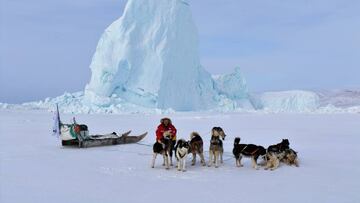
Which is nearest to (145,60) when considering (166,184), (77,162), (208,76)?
(208,76)

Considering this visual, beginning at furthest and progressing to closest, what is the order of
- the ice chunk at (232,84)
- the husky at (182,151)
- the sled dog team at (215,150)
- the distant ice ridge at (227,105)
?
the ice chunk at (232,84), the distant ice ridge at (227,105), the sled dog team at (215,150), the husky at (182,151)

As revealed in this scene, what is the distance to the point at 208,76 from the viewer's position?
30.5 metres

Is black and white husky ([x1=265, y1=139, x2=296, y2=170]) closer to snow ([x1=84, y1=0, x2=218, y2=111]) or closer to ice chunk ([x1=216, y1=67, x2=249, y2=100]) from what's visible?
snow ([x1=84, y1=0, x2=218, y2=111])

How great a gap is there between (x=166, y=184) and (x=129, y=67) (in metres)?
21.6

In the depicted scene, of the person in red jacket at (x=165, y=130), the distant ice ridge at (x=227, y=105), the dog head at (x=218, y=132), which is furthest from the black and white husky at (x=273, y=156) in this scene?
the distant ice ridge at (x=227, y=105)

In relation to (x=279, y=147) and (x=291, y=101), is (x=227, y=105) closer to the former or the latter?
(x=291, y=101)

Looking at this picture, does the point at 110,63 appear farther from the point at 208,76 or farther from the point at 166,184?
the point at 166,184

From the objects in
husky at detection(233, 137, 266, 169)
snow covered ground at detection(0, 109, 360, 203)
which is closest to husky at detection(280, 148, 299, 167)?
snow covered ground at detection(0, 109, 360, 203)

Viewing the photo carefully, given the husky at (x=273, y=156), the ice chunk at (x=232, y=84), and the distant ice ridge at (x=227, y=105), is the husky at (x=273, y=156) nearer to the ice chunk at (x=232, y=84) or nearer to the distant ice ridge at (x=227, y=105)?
the distant ice ridge at (x=227, y=105)

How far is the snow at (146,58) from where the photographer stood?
25.6 meters

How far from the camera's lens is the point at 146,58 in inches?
1033

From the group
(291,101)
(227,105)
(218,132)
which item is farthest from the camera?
(291,101)

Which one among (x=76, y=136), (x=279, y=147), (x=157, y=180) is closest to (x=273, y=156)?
(x=279, y=147)

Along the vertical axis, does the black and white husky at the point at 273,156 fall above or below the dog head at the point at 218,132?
below
